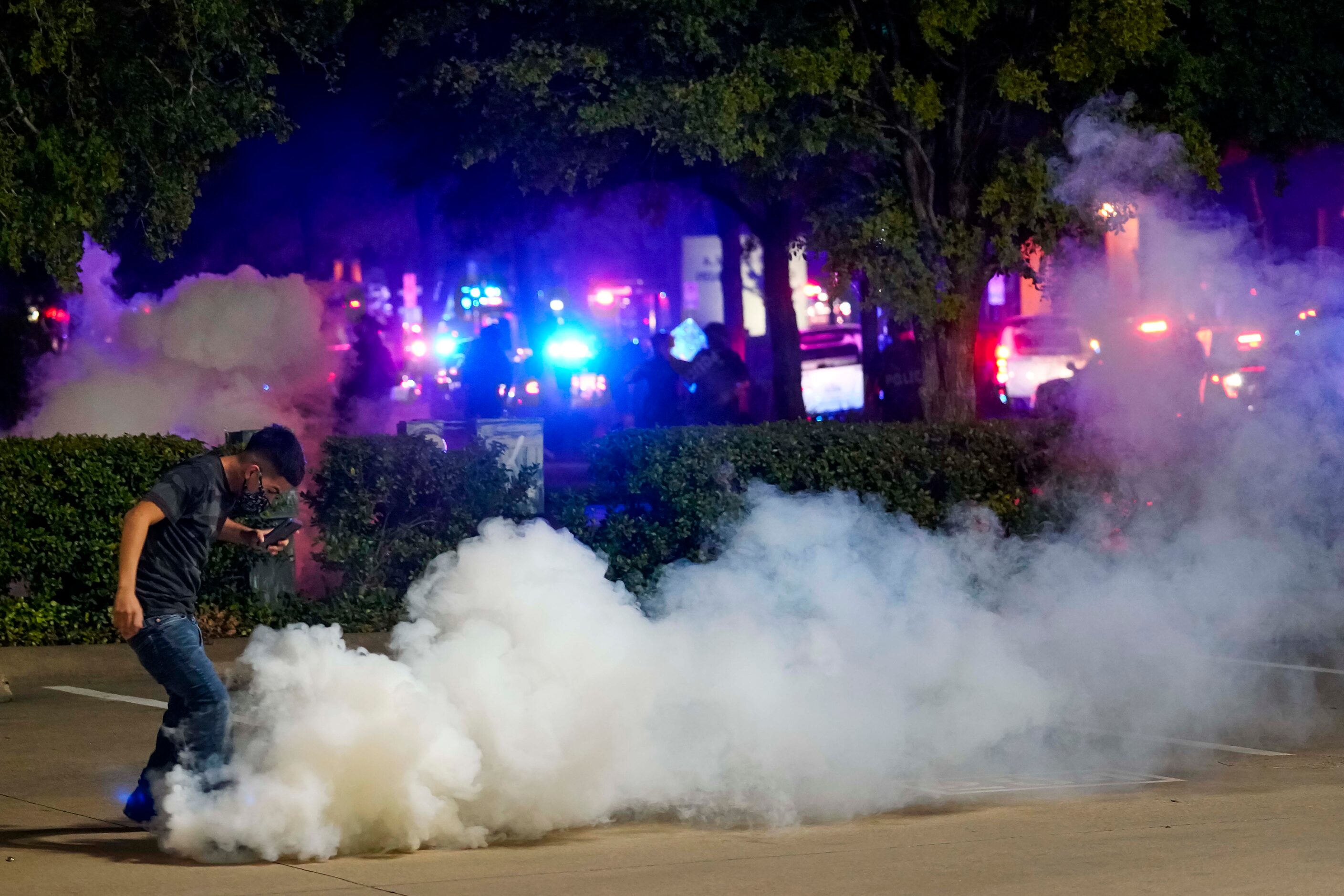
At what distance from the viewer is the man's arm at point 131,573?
601 cm

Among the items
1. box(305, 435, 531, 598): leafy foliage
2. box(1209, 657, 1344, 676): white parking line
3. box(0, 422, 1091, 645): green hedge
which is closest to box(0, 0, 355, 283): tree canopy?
box(0, 422, 1091, 645): green hedge

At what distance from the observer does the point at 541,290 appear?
5469cm

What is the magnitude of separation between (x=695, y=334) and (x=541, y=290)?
108ft

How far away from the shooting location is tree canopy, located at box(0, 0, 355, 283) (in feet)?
39.2

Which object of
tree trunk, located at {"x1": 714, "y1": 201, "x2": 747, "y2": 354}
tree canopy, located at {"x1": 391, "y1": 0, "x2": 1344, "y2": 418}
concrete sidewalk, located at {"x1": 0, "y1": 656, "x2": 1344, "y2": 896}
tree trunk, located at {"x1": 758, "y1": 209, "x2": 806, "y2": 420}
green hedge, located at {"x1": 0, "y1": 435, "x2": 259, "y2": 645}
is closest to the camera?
concrete sidewalk, located at {"x1": 0, "y1": 656, "x2": 1344, "y2": 896}

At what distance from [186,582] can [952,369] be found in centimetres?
968

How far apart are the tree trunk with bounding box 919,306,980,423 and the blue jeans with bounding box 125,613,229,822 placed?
9.36m

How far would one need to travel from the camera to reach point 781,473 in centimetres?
1238

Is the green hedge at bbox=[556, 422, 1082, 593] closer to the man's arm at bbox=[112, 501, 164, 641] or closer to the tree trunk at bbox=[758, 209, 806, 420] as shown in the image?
the man's arm at bbox=[112, 501, 164, 641]

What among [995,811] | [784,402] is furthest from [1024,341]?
[995,811]

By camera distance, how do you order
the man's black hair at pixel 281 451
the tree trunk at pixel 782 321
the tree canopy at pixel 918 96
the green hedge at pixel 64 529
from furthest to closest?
the tree trunk at pixel 782 321 < the tree canopy at pixel 918 96 < the green hedge at pixel 64 529 < the man's black hair at pixel 281 451

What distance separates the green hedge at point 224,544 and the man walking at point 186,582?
199 inches

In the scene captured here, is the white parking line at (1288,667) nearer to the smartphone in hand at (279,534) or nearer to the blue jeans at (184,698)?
the smartphone in hand at (279,534)

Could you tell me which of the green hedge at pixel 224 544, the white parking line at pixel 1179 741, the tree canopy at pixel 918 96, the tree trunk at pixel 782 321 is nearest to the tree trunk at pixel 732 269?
the tree trunk at pixel 782 321
